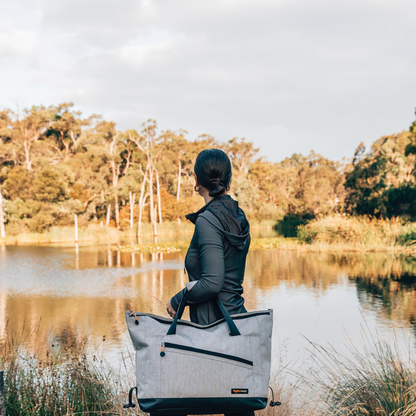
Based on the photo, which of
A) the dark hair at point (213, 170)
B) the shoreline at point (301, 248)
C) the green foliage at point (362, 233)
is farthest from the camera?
the green foliage at point (362, 233)

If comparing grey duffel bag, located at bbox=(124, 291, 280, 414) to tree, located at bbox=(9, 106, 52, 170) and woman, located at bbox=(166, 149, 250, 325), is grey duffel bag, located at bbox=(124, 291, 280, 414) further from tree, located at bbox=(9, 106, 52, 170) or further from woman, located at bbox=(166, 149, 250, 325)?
tree, located at bbox=(9, 106, 52, 170)

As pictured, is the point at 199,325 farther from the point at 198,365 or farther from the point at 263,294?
the point at 263,294

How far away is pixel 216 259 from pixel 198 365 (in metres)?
0.37

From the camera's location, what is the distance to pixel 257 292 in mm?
10539

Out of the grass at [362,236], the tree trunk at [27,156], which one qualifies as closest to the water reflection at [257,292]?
the grass at [362,236]

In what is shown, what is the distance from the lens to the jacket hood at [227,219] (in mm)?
1710

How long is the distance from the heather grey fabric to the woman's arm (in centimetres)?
14

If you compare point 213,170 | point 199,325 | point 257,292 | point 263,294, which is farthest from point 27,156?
point 199,325

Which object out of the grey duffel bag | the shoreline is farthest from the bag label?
the shoreline

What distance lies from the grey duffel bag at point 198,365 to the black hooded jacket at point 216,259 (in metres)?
0.16

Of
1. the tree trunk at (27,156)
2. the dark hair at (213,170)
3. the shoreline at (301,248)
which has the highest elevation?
the tree trunk at (27,156)

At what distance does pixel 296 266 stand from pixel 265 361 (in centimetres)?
1383

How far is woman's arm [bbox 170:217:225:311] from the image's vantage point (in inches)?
65.6

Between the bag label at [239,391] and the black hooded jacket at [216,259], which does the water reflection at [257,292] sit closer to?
the black hooded jacket at [216,259]
